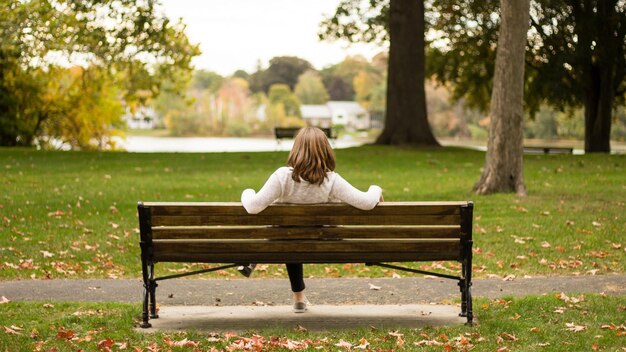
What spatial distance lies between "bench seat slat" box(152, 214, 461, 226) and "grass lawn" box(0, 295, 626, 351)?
0.77 m

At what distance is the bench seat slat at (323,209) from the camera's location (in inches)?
268

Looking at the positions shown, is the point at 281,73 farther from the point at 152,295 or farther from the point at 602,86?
the point at 152,295

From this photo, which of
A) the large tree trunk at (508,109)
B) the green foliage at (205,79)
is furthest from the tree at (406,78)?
the green foliage at (205,79)

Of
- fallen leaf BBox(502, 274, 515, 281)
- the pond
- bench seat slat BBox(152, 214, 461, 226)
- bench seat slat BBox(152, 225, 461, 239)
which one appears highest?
bench seat slat BBox(152, 214, 461, 226)

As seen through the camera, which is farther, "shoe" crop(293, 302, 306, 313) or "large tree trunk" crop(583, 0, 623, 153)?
"large tree trunk" crop(583, 0, 623, 153)

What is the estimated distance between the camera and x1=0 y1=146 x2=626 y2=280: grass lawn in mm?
10766

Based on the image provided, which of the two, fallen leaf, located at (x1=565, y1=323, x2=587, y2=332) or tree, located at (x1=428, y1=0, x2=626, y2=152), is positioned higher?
tree, located at (x1=428, y1=0, x2=626, y2=152)

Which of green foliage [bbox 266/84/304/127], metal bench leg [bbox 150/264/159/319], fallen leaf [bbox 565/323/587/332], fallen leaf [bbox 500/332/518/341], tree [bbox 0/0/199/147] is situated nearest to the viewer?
fallen leaf [bbox 500/332/518/341]

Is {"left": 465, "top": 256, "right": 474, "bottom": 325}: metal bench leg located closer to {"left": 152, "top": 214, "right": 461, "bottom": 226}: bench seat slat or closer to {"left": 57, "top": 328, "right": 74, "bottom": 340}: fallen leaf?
{"left": 152, "top": 214, "right": 461, "bottom": 226}: bench seat slat

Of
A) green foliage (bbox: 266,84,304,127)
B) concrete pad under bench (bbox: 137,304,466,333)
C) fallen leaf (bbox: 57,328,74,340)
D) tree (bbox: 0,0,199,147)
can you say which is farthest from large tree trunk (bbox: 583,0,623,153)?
green foliage (bbox: 266,84,304,127)

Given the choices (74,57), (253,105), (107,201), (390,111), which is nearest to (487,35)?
(390,111)

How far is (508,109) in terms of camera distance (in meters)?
16.4

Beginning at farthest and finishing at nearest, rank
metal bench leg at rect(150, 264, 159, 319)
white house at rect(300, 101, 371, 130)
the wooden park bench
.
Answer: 1. white house at rect(300, 101, 371, 130)
2. metal bench leg at rect(150, 264, 159, 319)
3. the wooden park bench

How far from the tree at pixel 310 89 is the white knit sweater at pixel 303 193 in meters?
114
